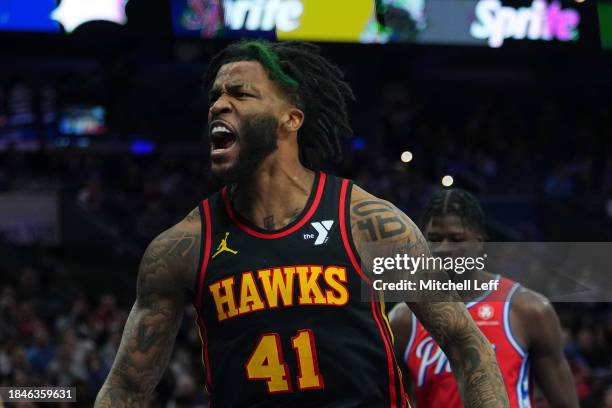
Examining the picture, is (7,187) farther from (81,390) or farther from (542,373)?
(542,373)

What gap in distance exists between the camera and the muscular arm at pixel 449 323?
350 cm

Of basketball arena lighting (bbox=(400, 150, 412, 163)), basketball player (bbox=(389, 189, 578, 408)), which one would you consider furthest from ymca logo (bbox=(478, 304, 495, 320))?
basketball arena lighting (bbox=(400, 150, 412, 163))

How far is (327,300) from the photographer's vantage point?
3.45 meters

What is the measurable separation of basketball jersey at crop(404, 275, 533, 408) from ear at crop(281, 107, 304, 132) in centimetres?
145

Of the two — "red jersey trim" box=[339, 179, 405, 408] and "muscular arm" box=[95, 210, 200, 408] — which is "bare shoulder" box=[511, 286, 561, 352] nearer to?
"red jersey trim" box=[339, 179, 405, 408]

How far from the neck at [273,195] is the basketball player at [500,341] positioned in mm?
1383

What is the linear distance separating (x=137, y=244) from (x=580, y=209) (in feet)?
22.2

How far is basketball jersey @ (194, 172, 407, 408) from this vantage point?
11.2ft

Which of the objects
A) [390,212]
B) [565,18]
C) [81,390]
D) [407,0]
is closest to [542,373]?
[390,212]

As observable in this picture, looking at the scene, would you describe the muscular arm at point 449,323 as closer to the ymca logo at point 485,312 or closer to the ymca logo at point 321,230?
the ymca logo at point 321,230

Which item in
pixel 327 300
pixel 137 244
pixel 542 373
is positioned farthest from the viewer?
pixel 137 244

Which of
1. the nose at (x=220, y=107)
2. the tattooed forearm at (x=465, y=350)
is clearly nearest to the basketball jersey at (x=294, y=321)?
the tattooed forearm at (x=465, y=350)

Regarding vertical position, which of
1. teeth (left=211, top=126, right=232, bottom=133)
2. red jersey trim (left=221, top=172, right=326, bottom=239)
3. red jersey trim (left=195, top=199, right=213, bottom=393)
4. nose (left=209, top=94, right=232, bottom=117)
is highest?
nose (left=209, top=94, right=232, bottom=117)

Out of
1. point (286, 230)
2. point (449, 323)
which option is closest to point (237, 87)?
point (286, 230)
